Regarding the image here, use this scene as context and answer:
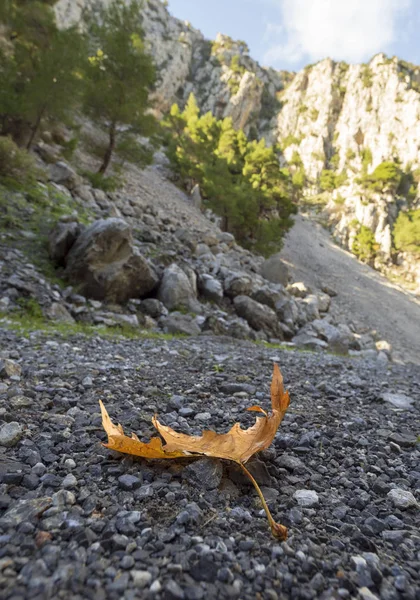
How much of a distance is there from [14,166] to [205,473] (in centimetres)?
1366

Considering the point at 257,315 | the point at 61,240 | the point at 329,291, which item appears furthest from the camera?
the point at 329,291

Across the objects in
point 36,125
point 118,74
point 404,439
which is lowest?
point 404,439

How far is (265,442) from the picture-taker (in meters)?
2.24

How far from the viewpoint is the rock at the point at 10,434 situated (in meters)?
2.28

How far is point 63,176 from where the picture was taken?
15.4 m

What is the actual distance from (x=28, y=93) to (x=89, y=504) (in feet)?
62.0

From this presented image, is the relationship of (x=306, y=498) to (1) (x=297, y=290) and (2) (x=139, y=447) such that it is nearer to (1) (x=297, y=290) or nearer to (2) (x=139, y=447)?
(2) (x=139, y=447)

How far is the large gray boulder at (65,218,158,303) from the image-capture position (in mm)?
9344

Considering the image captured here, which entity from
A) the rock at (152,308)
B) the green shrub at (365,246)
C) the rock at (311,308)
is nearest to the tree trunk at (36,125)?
the rock at (152,308)

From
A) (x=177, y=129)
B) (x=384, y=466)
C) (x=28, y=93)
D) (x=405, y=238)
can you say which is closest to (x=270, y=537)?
(x=384, y=466)

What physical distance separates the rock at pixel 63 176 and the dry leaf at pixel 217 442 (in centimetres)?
1570

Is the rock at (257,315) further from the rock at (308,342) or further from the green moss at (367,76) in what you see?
the green moss at (367,76)

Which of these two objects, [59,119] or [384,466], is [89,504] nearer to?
[384,466]


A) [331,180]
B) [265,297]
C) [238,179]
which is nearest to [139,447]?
[265,297]
